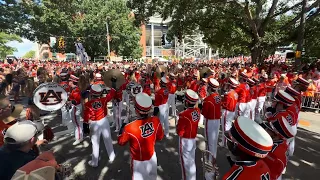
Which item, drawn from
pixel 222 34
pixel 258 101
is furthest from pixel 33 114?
pixel 222 34

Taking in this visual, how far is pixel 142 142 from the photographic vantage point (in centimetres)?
393

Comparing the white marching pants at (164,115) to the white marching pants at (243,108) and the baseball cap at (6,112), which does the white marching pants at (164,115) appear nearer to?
the white marching pants at (243,108)

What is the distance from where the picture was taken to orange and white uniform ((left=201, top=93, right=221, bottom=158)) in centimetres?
583

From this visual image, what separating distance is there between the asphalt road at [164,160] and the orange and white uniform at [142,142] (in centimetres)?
147

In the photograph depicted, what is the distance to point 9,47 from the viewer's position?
63.5 metres

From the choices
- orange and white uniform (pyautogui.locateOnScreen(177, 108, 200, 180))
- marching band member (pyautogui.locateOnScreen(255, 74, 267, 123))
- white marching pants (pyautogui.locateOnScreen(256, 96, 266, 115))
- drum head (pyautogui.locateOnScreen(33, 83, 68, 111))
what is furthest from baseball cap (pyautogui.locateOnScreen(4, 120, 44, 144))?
white marching pants (pyautogui.locateOnScreen(256, 96, 266, 115))

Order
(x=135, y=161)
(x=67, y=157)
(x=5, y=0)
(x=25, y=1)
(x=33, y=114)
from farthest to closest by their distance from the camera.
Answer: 1. (x=25, y=1)
2. (x=5, y=0)
3. (x=67, y=157)
4. (x=33, y=114)
5. (x=135, y=161)

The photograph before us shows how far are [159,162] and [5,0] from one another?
25020mm

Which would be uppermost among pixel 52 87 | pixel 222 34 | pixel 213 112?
pixel 222 34

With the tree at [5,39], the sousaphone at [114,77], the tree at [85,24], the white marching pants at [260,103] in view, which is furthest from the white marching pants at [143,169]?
the tree at [5,39]

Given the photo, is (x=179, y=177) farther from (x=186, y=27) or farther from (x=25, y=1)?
(x=25, y=1)

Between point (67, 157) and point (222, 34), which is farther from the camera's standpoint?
point (222, 34)

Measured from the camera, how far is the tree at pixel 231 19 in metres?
16.9

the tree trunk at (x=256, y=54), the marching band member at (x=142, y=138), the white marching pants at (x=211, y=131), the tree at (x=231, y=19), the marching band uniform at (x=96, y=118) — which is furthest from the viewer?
the tree trunk at (x=256, y=54)
